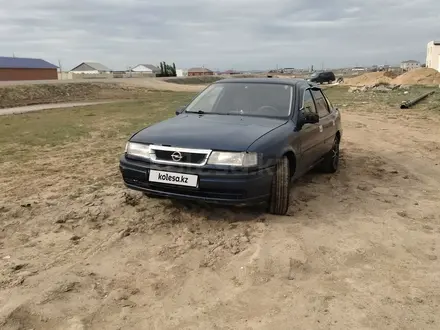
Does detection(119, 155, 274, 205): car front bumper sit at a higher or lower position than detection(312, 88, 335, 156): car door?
lower

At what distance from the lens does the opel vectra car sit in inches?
164

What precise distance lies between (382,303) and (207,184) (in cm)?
185

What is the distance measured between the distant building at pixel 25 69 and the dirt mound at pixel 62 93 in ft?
123

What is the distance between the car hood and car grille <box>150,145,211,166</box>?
5cm

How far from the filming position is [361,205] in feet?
17.0

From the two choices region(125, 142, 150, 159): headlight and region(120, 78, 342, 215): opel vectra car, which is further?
region(125, 142, 150, 159): headlight

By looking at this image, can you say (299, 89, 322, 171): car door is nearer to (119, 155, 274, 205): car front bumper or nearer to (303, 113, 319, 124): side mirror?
(303, 113, 319, 124): side mirror

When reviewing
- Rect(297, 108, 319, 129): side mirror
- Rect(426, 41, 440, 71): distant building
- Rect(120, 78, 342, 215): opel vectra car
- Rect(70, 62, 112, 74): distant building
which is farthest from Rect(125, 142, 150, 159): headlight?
Rect(70, 62, 112, 74): distant building

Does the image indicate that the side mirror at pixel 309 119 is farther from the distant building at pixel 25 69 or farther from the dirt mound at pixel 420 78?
the distant building at pixel 25 69

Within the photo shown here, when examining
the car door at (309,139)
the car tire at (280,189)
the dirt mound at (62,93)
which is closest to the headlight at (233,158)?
the car tire at (280,189)

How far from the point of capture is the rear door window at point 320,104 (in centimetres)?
616

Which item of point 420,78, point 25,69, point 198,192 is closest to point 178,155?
point 198,192

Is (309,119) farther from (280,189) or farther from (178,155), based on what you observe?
(178,155)

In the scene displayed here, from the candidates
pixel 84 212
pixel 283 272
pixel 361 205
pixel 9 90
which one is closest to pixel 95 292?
pixel 283 272
